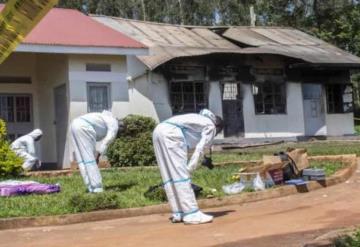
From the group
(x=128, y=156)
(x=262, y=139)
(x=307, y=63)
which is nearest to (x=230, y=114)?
(x=262, y=139)

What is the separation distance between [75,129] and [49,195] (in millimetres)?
1176

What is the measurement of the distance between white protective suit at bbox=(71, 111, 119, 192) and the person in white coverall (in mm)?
2434

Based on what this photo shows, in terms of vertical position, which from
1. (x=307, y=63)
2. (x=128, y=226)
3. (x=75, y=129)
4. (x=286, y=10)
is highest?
(x=286, y=10)

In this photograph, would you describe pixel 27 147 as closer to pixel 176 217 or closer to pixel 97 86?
pixel 97 86

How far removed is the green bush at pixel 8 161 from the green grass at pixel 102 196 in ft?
2.27

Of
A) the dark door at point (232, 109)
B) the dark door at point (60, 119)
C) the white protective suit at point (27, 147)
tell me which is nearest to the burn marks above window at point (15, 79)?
the dark door at point (60, 119)

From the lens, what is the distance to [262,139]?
81.2 ft

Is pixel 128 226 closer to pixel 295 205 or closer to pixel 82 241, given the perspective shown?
pixel 82 241

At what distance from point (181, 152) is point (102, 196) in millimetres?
1722

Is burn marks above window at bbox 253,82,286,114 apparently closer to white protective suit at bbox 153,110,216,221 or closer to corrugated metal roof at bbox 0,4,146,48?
corrugated metal roof at bbox 0,4,146,48

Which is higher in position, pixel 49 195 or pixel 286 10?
pixel 286 10

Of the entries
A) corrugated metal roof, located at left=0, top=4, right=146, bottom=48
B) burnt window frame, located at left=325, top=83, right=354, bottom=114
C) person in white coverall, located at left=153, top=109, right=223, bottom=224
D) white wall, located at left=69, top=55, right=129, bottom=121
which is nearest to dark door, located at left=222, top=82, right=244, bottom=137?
burnt window frame, located at left=325, top=83, right=354, bottom=114

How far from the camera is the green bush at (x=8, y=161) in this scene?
1433 cm

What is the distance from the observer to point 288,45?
86.5 ft
